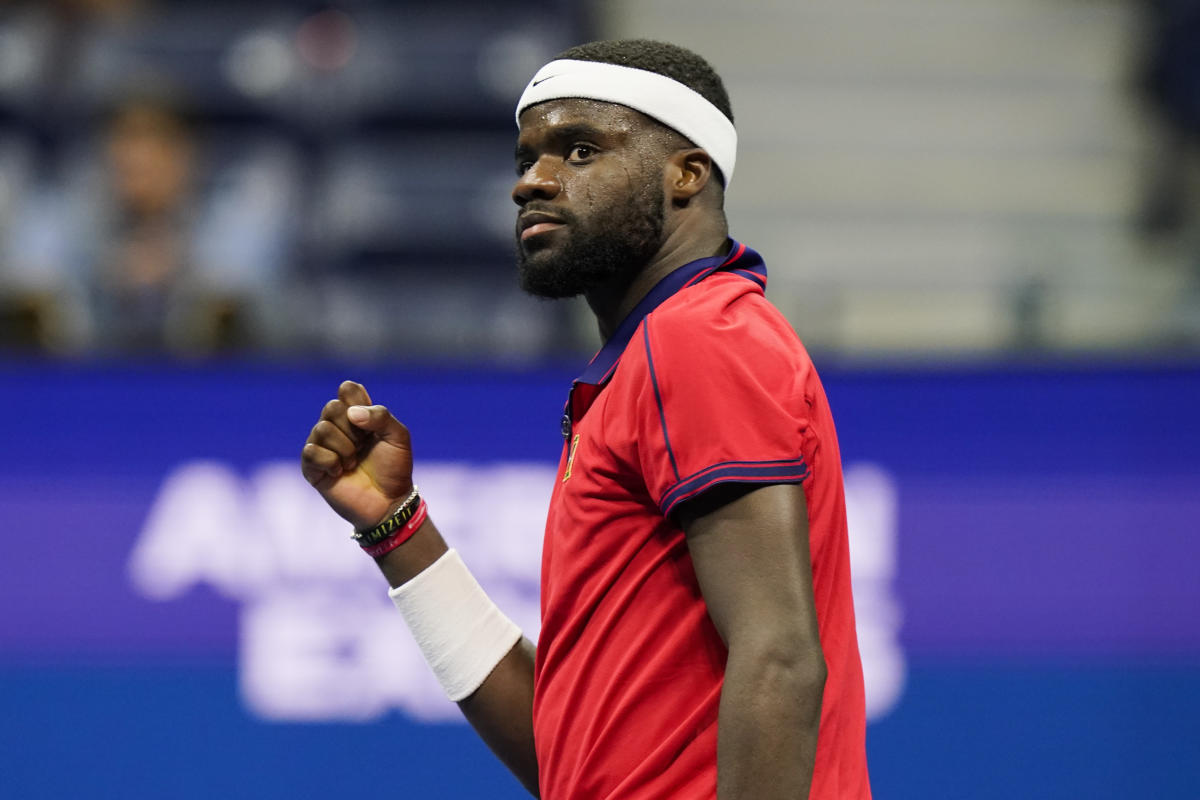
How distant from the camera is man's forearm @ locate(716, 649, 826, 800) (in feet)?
5.33

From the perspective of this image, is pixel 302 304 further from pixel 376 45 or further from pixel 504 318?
pixel 376 45

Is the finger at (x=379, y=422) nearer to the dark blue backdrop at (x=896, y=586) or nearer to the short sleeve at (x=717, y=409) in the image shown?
the short sleeve at (x=717, y=409)

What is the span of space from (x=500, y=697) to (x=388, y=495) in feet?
1.18

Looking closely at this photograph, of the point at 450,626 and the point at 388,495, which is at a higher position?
the point at 388,495

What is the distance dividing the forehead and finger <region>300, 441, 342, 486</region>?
0.57 meters

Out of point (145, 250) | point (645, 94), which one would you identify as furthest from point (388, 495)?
point (145, 250)

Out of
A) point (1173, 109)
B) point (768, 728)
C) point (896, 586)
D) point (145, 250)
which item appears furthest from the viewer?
point (1173, 109)

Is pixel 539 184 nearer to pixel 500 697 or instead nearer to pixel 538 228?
pixel 538 228

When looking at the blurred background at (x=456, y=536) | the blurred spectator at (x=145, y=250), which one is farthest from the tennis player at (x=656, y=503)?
the blurred spectator at (x=145, y=250)

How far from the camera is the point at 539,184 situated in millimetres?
1998

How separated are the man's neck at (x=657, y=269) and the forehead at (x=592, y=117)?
0.16m

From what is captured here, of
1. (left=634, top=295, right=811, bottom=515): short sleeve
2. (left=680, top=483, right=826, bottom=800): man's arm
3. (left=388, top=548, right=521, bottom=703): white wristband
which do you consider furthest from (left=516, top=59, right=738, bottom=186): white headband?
(left=388, top=548, right=521, bottom=703): white wristband

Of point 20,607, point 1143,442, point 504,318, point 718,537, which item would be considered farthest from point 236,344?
point 718,537

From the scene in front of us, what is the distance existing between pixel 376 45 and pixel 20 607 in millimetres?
3857
